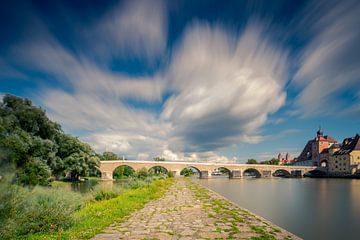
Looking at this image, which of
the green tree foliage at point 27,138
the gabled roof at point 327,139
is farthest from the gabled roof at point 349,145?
the green tree foliage at point 27,138

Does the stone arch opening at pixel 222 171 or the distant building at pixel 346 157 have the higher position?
the distant building at pixel 346 157

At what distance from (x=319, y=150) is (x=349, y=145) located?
8837 millimetres

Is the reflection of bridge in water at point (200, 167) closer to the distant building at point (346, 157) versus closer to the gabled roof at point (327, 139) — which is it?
the distant building at point (346, 157)

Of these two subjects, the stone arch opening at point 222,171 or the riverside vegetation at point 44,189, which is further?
the stone arch opening at point 222,171

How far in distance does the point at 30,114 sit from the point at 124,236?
18326mm

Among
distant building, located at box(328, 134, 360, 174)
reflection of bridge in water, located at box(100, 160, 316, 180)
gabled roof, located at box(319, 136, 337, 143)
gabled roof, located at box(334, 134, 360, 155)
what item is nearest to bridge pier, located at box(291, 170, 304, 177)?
reflection of bridge in water, located at box(100, 160, 316, 180)

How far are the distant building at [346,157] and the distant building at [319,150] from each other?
276 cm

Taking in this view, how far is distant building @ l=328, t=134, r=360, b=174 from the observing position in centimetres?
5769

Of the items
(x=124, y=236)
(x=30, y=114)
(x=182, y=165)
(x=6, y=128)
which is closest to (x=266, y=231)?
(x=124, y=236)

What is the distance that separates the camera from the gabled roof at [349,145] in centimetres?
5934

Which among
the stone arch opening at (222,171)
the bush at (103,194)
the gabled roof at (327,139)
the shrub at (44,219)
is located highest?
the gabled roof at (327,139)

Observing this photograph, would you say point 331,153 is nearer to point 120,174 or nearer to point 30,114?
point 120,174

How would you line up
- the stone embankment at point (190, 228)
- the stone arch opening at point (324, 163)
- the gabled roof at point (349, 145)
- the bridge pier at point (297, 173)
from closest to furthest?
the stone embankment at point (190, 228)
the gabled roof at point (349, 145)
the bridge pier at point (297, 173)
the stone arch opening at point (324, 163)

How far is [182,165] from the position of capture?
52469 mm
